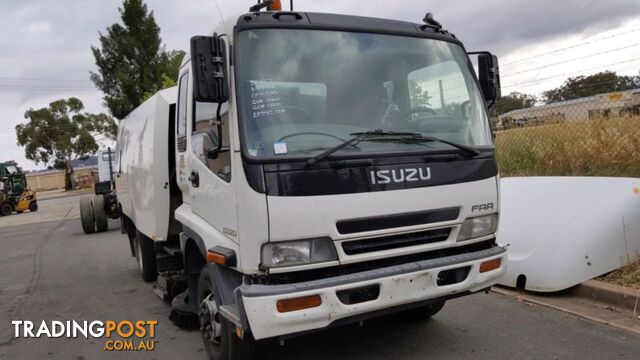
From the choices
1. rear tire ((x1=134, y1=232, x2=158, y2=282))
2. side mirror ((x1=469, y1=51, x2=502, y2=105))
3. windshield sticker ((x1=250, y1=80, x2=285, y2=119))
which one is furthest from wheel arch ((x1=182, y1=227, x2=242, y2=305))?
rear tire ((x1=134, y1=232, x2=158, y2=282))

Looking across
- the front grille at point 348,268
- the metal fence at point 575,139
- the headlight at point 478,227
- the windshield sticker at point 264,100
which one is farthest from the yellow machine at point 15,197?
the headlight at point 478,227

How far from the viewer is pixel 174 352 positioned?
15.3 ft

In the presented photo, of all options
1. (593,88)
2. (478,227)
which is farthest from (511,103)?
(478,227)

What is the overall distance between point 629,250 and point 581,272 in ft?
1.92

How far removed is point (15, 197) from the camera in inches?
1086

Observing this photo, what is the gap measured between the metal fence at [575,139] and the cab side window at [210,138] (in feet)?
17.8

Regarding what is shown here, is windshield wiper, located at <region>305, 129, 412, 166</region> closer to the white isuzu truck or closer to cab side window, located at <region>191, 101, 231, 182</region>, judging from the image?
the white isuzu truck

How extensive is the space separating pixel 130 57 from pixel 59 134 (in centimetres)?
2240

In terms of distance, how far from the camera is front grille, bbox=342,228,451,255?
→ 336 cm

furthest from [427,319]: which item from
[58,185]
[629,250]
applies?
[58,185]

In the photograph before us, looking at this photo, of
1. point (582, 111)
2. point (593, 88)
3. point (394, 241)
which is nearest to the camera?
point (394, 241)

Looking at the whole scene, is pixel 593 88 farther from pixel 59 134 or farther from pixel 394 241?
pixel 59 134

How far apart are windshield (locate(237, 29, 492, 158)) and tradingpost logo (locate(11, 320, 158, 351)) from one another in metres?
2.71

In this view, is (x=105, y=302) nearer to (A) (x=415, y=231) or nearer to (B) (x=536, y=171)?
(A) (x=415, y=231)
